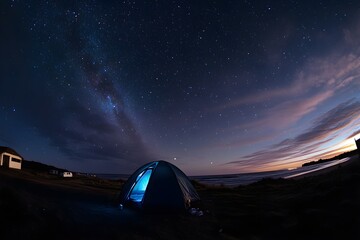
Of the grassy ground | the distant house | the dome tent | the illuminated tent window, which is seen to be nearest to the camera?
the grassy ground

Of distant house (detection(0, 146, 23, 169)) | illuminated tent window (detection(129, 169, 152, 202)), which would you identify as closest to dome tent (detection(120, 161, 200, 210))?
illuminated tent window (detection(129, 169, 152, 202))

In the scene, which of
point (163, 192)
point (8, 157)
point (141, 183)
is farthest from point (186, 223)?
point (8, 157)

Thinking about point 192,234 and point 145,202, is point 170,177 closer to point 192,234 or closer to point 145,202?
point 145,202

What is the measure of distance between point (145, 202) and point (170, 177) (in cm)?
165

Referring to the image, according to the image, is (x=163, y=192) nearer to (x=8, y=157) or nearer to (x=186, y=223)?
(x=186, y=223)

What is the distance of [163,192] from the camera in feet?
32.6

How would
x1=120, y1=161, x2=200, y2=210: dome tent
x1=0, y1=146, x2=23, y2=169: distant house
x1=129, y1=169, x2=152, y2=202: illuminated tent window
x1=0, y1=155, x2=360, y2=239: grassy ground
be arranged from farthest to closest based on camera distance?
1. x1=0, y1=146, x2=23, y2=169: distant house
2. x1=129, y1=169, x2=152, y2=202: illuminated tent window
3. x1=120, y1=161, x2=200, y2=210: dome tent
4. x1=0, y1=155, x2=360, y2=239: grassy ground

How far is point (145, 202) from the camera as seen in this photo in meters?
9.78

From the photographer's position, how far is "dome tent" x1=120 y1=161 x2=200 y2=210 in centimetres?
977

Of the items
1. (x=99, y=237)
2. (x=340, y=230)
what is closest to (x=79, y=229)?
(x=99, y=237)

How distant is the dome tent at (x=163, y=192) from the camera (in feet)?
32.0

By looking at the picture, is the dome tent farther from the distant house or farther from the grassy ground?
the distant house

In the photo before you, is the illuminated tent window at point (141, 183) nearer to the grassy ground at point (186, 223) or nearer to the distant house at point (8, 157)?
the grassy ground at point (186, 223)

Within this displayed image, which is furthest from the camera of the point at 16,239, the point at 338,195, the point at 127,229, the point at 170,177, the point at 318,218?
the point at 170,177
